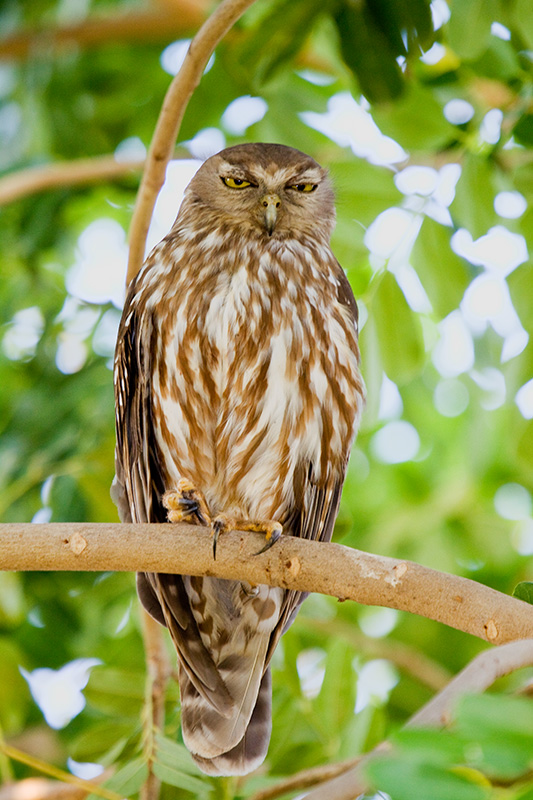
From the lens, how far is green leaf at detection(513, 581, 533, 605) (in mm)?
→ 1892

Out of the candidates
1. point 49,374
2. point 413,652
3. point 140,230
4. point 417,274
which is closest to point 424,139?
point 417,274

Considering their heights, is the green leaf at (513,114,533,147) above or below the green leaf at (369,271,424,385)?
above

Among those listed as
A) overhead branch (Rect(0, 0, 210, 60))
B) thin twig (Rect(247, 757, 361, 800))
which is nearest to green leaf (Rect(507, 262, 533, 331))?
thin twig (Rect(247, 757, 361, 800))

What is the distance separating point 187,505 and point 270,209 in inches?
41.8

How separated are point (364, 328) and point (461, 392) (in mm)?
1775

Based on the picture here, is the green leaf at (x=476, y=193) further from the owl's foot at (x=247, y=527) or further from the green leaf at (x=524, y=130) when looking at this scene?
the owl's foot at (x=247, y=527)

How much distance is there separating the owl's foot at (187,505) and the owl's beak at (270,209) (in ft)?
2.99

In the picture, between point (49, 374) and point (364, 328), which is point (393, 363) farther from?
point (49, 374)

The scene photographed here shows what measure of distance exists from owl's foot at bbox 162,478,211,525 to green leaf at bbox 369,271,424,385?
0.69 m

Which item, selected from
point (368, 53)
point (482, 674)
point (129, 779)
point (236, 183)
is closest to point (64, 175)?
point (236, 183)

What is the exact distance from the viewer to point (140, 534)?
2.02 metres

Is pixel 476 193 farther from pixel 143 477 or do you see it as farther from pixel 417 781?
pixel 417 781

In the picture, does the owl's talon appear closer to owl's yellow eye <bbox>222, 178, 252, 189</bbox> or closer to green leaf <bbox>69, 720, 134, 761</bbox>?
green leaf <bbox>69, 720, 134, 761</bbox>

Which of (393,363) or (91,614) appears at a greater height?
(393,363)
